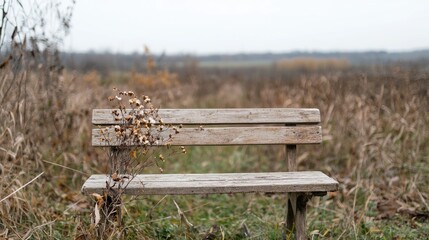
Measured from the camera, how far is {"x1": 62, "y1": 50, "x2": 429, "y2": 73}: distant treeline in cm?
788

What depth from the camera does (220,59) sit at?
75.9 feet

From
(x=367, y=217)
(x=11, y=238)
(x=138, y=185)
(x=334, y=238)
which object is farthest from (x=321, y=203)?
(x=11, y=238)

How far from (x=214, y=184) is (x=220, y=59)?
1989cm

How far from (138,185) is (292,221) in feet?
4.01

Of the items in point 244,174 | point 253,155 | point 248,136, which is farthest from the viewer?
point 253,155

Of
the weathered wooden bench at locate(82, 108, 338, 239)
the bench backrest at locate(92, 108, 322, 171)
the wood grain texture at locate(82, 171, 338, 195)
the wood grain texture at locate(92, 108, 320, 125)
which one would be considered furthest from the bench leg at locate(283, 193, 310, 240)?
the wood grain texture at locate(92, 108, 320, 125)

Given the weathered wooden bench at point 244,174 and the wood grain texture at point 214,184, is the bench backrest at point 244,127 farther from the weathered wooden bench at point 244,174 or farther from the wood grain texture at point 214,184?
the wood grain texture at point 214,184

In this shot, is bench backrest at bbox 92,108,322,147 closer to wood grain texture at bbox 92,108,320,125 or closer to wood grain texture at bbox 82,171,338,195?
wood grain texture at bbox 92,108,320,125

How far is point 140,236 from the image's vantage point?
12.0 feet

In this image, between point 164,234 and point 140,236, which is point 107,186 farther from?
point 164,234

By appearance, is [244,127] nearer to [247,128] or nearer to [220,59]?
[247,128]

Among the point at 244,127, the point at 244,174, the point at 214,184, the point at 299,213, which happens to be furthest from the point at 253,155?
the point at 214,184

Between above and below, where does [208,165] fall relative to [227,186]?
below

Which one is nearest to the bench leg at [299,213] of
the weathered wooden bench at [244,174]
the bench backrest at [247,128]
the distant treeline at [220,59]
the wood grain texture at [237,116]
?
the weathered wooden bench at [244,174]
